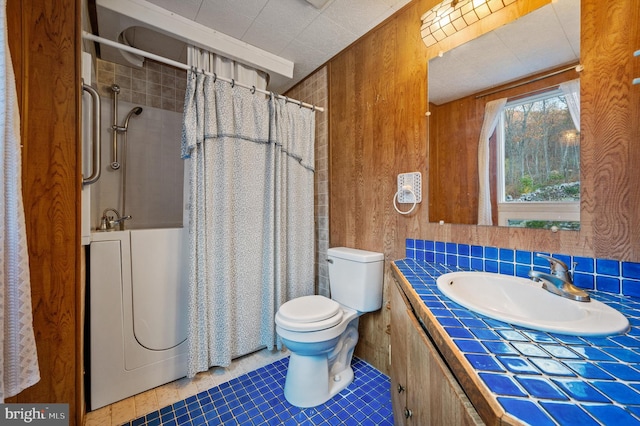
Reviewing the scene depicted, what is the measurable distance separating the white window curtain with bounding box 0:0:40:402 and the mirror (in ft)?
5.23

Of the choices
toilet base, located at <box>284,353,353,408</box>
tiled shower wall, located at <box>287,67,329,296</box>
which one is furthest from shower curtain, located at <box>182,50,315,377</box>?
toilet base, located at <box>284,353,353,408</box>

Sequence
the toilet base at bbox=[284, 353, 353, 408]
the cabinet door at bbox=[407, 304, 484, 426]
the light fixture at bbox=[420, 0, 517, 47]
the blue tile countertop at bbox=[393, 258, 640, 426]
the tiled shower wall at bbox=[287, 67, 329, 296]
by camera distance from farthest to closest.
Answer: the tiled shower wall at bbox=[287, 67, 329, 296] < the toilet base at bbox=[284, 353, 353, 408] < the light fixture at bbox=[420, 0, 517, 47] < the cabinet door at bbox=[407, 304, 484, 426] < the blue tile countertop at bbox=[393, 258, 640, 426]

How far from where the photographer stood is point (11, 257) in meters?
0.66

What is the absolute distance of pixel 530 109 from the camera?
3.51ft

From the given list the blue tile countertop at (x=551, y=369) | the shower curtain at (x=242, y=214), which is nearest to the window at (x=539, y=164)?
the blue tile countertop at (x=551, y=369)

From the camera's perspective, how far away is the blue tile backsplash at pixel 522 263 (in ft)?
2.83

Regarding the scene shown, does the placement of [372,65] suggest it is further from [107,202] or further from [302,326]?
[107,202]

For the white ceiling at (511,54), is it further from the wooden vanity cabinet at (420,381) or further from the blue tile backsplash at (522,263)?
the wooden vanity cabinet at (420,381)

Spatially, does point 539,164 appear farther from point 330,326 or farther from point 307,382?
point 307,382

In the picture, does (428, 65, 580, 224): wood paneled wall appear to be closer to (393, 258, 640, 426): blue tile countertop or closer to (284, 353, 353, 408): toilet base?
(393, 258, 640, 426): blue tile countertop

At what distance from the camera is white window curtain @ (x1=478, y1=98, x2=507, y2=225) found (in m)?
1.19

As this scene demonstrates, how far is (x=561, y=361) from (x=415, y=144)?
1.23 meters

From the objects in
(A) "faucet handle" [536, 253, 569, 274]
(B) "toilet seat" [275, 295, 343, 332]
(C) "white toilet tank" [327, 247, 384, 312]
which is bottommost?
(B) "toilet seat" [275, 295, 343, 332]

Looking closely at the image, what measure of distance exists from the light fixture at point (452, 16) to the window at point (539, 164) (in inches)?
17.6
